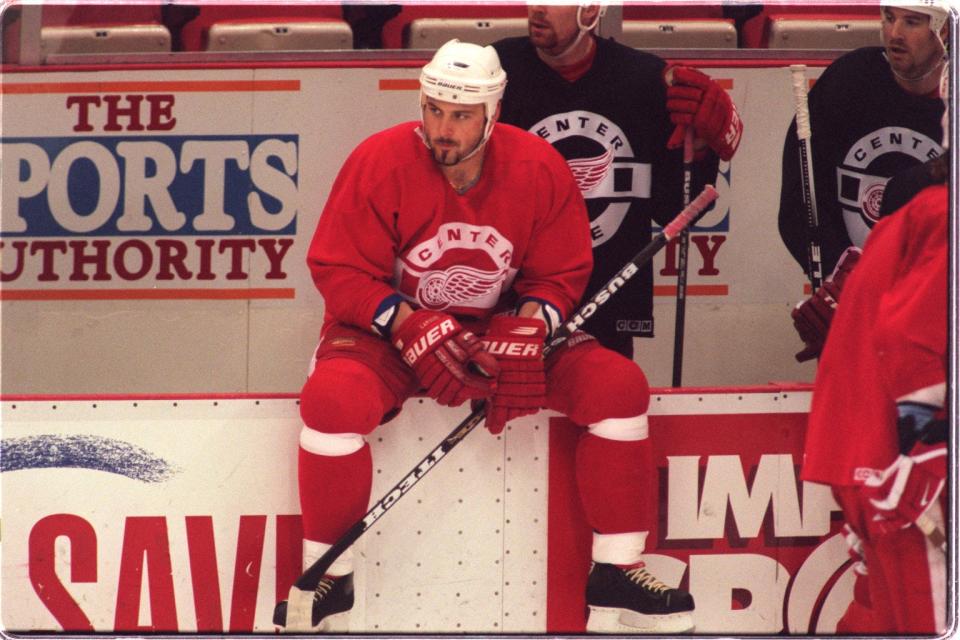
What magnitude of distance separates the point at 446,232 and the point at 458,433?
43 centimetres

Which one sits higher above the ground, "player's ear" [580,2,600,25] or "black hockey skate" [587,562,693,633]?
"player's ear" [580,2,600,25]

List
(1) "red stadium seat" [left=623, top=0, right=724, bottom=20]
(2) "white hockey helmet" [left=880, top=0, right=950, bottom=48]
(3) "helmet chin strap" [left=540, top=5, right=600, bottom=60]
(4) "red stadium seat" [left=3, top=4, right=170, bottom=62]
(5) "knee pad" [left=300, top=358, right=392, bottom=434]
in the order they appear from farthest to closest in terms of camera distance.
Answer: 1. (4) "red stadium seat" [left=3, top=4, right=170, bottom=62]
2. (1) "red stadium seat" [left=623, top=0, right=724, bottom=20]
3. (3) "helmet chin strap" [left=540, top=5, right=600, bottom=60]
4. (2) "white hockey helmet" [left=880, top=0, right=950, bottom=48]
5. (5) "knee pad" [left=300, top=358, right=392, bottom=434]

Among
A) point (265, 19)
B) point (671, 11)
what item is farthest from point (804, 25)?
point (265, 19)

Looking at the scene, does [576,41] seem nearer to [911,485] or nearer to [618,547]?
[618,547]

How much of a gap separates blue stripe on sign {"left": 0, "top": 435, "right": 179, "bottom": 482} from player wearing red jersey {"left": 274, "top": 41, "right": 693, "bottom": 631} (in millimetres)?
380

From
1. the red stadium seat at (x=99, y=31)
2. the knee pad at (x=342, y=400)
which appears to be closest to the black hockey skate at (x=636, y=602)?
the knee pad at (x=342, y=400)

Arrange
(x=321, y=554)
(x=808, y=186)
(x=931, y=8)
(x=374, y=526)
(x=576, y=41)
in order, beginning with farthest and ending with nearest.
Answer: (x=808, y=186) → (x=576, y=41) → (x=931, y=8) → (x=374, y=526) → (x=321, y=554)

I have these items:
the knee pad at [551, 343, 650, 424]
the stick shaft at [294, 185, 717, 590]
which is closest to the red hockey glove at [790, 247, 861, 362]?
the stick shaft at [294, 185, 717, 590]

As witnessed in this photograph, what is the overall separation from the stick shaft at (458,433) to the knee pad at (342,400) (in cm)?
18

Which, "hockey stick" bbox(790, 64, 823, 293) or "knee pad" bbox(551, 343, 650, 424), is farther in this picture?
"hockey stick" bbox(790, 64, 823, 293)

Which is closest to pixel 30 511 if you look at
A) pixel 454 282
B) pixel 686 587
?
pixel 454 282

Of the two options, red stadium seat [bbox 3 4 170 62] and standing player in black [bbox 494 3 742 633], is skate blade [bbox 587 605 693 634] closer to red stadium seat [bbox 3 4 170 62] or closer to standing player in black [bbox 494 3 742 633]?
standing player in black [bbox 494 3 742 633]

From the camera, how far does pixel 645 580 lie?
275cm

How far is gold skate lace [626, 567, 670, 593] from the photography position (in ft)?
8.99
